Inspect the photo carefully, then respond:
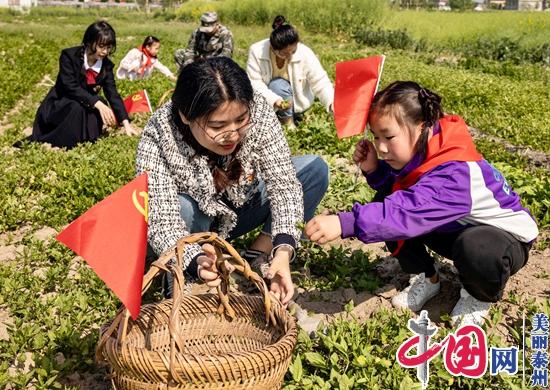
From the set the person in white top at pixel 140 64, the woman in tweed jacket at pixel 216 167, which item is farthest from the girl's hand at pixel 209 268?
the person in white top at pixel 140 64

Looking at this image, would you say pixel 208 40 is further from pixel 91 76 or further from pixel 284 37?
pixel 284 37

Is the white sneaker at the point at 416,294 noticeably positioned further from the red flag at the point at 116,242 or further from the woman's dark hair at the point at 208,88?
the red flag at the point at 116,242

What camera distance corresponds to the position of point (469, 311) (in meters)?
2.97

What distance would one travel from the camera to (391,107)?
271 cm

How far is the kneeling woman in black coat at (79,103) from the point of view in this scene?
20.2 ft

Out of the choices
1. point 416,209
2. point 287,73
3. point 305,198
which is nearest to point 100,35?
point 287,73

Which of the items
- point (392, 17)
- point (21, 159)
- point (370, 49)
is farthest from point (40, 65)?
point (392, 17)

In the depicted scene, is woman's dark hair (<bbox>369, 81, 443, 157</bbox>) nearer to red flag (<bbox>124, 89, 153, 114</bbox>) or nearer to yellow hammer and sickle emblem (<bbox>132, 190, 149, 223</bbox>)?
yellow hammer and sickle emblem (<bbox>132, 190, 149, 223</bbox>)

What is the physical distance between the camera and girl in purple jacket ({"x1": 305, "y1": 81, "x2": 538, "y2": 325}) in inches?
101

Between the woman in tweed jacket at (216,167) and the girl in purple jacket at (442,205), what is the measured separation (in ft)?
1.40

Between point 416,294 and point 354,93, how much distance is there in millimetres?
1027

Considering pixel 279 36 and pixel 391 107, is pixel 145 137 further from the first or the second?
pixel 279 36

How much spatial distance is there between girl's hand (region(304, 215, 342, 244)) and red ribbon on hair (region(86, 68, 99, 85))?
450 cm

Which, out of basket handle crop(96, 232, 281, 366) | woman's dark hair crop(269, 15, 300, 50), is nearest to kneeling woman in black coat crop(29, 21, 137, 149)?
woman's dark hair crop(269, 15, 300, 50)
